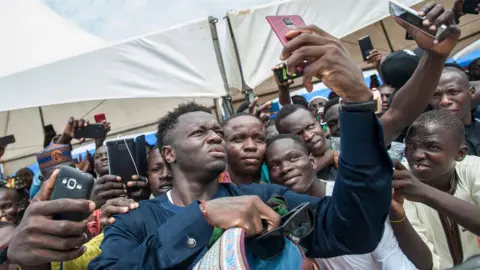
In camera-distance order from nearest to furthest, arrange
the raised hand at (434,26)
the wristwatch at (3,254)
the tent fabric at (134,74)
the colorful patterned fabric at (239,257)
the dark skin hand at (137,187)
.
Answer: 1. the colorful patterned fabric at (239,257)
2. the raised hand at (434,26)
3. the wristwatch at (3,254)
4. the dark skin hand at (137,187)
5. the tent fabric at (134,74)

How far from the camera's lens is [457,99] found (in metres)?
2.94

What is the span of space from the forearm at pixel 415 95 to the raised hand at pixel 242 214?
3.00 feet

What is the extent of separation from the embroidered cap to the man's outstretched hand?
2792 millimetres

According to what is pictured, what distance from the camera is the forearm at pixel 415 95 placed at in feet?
5.94

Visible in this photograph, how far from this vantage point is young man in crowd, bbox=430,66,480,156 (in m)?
2.93

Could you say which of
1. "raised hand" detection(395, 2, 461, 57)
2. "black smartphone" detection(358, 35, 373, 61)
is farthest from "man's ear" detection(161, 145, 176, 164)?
"black smartphone" detection(358, 35, 373, 61)

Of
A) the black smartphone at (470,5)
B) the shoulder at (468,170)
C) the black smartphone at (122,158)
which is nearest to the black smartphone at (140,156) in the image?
the black smartphone at (122,158)

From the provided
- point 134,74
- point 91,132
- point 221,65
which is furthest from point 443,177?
point 134,74

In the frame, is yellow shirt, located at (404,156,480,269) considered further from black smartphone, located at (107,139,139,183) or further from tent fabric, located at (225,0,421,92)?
tent fabric, located at (225,0,421,92)

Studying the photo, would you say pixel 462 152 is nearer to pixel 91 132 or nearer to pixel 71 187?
pixel 71 187

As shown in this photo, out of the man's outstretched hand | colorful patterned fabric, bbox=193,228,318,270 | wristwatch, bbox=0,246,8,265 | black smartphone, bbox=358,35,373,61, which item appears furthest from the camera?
black smartphone, bbox=358,35,373,61

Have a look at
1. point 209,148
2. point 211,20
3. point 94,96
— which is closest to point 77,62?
point 94,96

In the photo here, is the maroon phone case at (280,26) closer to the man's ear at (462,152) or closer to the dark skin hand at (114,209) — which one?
the dark skin hand at (114,209)

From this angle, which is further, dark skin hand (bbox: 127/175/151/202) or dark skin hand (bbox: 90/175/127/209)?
dark skin hand (bbox: 127/175/151/202)
